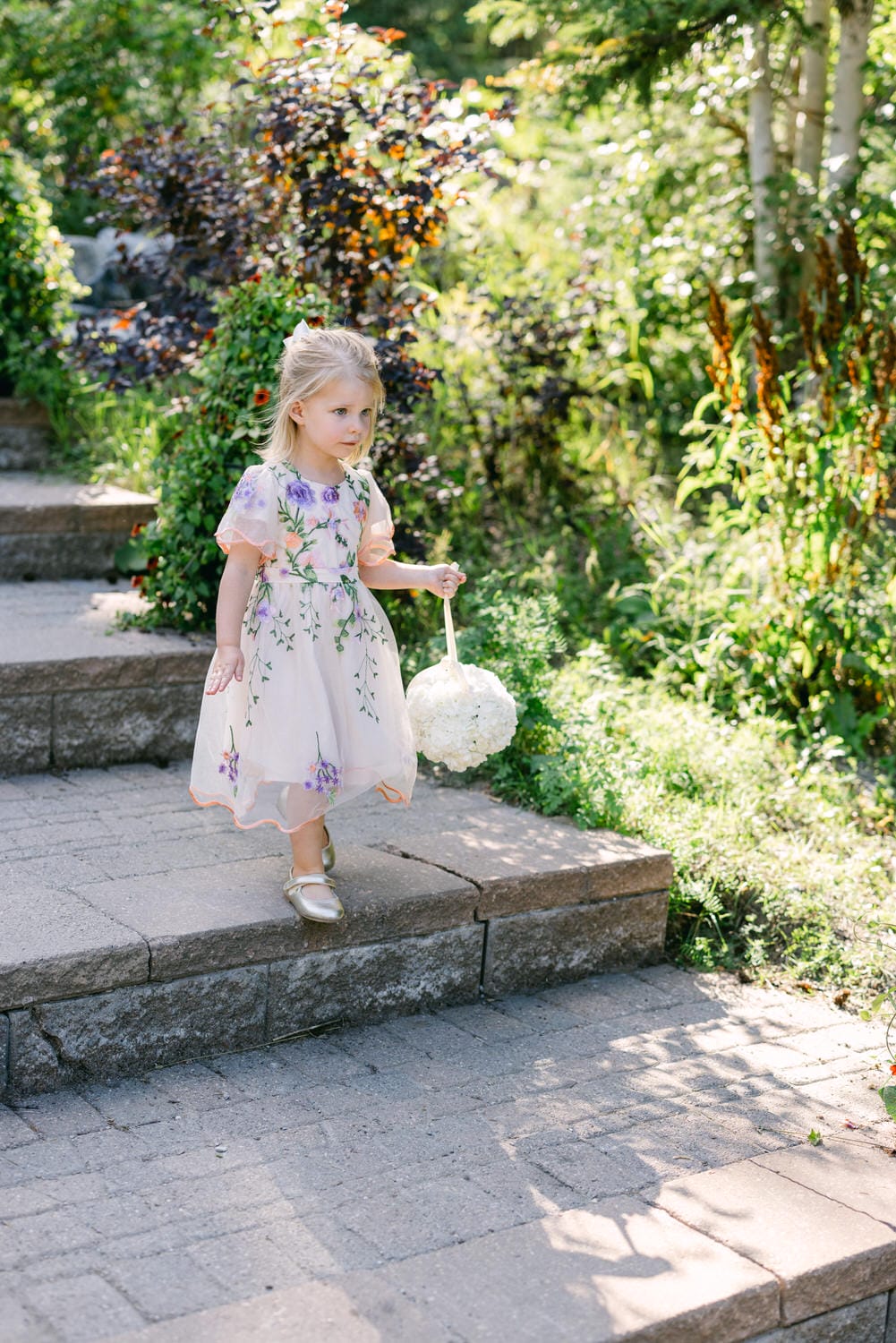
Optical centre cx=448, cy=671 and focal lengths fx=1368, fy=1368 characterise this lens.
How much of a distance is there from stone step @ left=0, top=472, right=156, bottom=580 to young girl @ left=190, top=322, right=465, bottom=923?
224cm

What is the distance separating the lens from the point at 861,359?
4832 millimetres

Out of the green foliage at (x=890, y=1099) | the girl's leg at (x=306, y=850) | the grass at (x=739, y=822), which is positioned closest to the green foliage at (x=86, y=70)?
the grass at (x=739, y=822)

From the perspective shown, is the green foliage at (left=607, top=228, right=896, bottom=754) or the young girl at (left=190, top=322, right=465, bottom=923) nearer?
the young girl at (left=190, top=322, right=465, bottom=923)

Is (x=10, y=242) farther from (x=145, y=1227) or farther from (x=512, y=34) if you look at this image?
(x=145, y=1227)

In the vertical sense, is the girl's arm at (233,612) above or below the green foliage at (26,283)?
below

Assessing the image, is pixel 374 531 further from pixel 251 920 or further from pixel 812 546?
pixel 812 546

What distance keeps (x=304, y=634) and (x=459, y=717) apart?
39 centimetres

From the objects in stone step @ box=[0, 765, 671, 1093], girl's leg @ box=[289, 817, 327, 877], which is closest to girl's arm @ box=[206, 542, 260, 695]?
girl's leg @ box=[289, 817, 327, 877]

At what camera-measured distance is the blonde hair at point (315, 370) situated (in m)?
2.91

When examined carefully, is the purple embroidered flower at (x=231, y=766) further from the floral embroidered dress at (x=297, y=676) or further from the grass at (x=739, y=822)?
the grass at (x=739, y=822)

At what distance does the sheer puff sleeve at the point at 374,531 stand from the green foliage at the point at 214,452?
1.27 meters

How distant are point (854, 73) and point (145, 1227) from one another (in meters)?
5.17

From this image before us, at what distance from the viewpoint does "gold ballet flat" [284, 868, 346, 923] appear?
2973mm

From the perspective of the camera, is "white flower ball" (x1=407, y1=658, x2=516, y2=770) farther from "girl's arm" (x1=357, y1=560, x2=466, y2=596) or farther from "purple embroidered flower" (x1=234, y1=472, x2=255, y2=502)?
"purple embroidered flower" (x1=234, y1=472, x2=255, y2=502)
